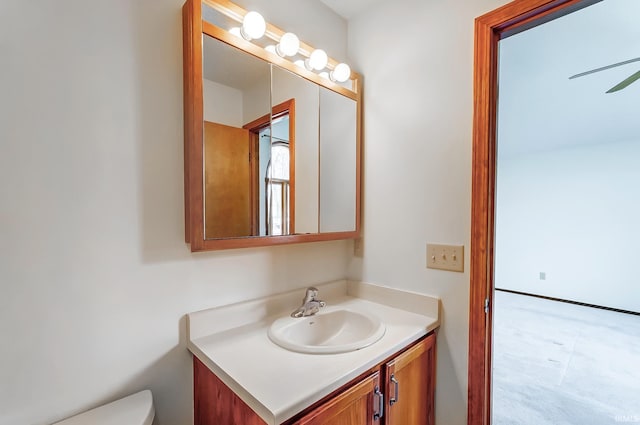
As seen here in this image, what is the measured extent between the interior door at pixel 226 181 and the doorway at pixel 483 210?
0.97 m

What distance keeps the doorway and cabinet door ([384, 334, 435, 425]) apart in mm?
163

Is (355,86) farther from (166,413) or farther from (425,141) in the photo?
(166,413)

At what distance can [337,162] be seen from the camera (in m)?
1.52

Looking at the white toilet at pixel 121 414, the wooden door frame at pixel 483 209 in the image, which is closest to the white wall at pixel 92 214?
the white toilet at pixel 121 414

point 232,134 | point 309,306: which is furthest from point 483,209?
point 232,134

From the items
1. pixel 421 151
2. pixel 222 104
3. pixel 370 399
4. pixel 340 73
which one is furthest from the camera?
pixel 340 73

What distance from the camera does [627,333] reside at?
2.97 meters

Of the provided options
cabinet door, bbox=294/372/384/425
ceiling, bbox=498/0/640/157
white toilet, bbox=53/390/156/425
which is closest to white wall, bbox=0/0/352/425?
white toilet, bbox=53/390/156/425

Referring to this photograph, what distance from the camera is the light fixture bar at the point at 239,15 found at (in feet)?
3.34

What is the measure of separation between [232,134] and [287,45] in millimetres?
485

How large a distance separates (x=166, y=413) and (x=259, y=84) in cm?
133

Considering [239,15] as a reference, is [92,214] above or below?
below

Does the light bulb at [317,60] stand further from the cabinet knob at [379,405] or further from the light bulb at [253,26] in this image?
the cabinet knob at [379,405]

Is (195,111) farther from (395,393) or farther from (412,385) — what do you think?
(412,385)
